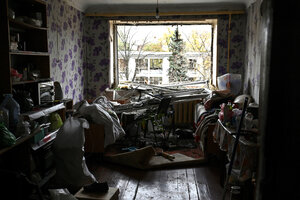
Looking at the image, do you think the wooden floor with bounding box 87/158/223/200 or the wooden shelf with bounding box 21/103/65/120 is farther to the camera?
the wooden floor with bounding box 87/158/223/200

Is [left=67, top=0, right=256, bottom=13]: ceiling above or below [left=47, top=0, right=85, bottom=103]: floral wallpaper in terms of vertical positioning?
above

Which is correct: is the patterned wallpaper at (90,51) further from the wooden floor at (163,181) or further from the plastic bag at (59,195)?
the plastic bag at (59,195)

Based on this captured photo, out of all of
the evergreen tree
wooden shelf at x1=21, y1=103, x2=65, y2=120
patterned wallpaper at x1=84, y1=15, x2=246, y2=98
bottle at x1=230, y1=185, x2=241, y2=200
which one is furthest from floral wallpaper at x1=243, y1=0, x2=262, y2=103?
wooden shelf at x1=21, y1=103, x2=65, y2=120

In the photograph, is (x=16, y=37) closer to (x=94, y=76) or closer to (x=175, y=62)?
(x=94, y=76)

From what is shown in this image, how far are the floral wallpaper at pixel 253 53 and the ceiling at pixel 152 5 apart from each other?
416 mm

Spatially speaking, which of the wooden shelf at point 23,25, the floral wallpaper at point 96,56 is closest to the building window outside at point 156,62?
the floral wallpaper at point 96,56

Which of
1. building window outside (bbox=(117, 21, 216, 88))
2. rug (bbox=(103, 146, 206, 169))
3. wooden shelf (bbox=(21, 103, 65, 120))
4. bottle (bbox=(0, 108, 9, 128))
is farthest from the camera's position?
building window outside (bbox=(117, 21, 216, 88))

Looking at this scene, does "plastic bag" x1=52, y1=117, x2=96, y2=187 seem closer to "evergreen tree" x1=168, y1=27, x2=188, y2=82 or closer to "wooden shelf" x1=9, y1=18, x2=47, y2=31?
"wooden shelf" x1=9, y1=18, x2=47, y2=31

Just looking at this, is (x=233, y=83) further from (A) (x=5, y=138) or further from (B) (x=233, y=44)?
(A) (x=5, y=138)

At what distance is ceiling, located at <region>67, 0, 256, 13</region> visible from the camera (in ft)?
17.7

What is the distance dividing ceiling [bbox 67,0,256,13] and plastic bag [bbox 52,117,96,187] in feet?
10.2

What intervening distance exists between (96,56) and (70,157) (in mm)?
3369

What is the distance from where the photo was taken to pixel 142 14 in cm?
572

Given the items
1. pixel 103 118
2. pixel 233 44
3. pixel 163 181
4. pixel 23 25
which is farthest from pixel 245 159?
pixel 233 44
